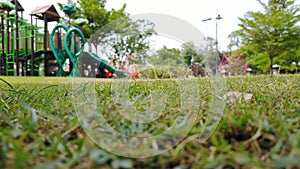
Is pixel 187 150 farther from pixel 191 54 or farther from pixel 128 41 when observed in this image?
pixel 128 41

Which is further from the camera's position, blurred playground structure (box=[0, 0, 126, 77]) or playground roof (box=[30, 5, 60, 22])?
playground roof (box=[30, 5, 60, 22])

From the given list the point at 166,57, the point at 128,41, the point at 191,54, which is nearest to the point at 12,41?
the point at 128,41

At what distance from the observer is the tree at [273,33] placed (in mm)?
15406

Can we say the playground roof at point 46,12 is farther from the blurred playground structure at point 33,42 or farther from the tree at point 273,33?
the tree at point 273,33

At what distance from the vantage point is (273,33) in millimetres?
15703

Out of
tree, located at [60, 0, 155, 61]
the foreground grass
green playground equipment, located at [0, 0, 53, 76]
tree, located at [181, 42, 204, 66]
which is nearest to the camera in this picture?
the foreground grass

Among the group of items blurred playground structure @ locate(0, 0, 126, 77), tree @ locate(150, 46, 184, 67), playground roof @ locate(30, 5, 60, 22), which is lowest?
tree @ locate(150, 46, 184, 67)

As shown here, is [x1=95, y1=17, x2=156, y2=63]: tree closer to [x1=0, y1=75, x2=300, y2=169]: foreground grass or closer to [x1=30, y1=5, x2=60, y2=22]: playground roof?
[x1=0, y1=75, x2=300, y2=169]: foreground grass

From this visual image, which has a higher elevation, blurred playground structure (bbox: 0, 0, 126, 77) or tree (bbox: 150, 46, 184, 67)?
blurred playground structure (bbox: 0, 0, 126, 77)

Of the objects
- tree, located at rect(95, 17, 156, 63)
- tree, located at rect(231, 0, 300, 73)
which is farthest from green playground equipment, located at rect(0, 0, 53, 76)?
tree, located at rect(231, 0, 300, 73)

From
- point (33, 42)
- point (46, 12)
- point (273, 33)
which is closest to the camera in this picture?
point (33, 42)

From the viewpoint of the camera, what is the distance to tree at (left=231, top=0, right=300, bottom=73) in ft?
50.5

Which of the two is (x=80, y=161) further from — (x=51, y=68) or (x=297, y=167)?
(x=51, y=68)

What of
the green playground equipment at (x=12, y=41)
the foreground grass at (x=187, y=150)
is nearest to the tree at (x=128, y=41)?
the foreground grass at (x=187, y=150)
